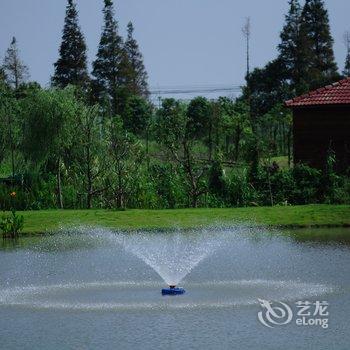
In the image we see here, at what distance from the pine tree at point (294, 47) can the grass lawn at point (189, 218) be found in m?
45.4

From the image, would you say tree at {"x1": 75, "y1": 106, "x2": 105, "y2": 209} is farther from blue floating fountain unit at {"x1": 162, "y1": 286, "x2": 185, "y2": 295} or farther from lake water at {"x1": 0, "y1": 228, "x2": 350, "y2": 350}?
blue floating fountain unit at {"x1": 162, "y1": 286, "x2": 185, "y2": 295}

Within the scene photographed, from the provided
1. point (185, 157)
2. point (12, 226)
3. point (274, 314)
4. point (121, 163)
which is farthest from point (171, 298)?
point (185, 157)

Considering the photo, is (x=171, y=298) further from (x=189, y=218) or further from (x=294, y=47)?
(x=294, y=47)

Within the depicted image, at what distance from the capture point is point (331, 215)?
31.1 m

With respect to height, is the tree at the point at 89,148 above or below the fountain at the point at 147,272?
above

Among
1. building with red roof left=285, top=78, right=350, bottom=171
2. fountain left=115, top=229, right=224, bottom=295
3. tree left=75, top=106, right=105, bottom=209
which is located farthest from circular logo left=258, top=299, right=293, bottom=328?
building with red roof left=285, top=78, right=350, bottom=171

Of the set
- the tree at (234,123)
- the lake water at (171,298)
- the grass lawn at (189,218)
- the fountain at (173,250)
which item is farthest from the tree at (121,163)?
the tree at (234,123)

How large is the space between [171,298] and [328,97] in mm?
21843

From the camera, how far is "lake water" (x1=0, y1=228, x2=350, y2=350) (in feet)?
49.4

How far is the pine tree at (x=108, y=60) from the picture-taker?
75500mm

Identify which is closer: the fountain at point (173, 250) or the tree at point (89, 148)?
the fountain at point (173, 250)

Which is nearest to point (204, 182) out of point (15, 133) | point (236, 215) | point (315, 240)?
point (236, 215)

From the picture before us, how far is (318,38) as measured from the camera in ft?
259

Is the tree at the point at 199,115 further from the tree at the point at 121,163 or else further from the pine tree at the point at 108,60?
the tree at the point at 121,163
